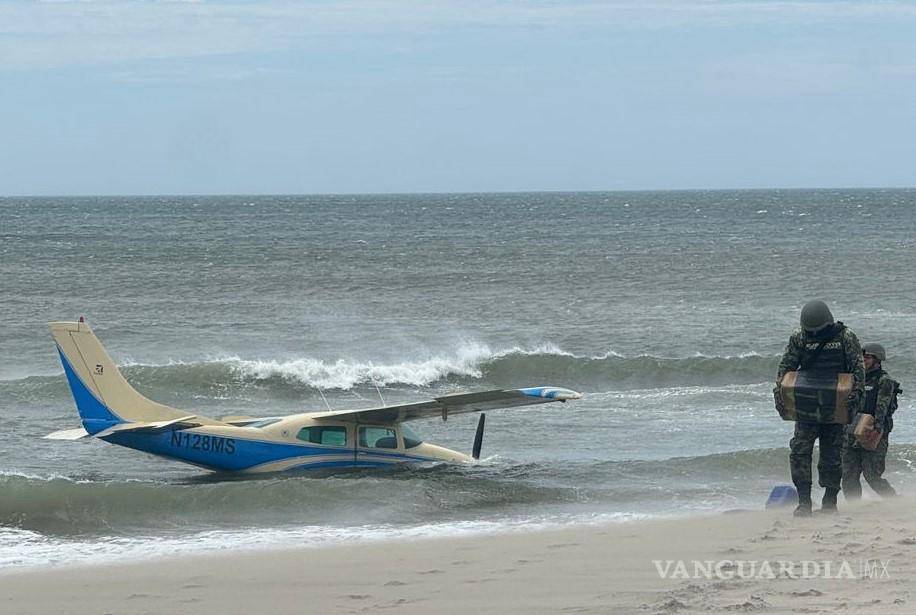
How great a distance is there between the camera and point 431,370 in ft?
93.1

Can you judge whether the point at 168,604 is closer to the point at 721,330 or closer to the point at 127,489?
the point at 127,489

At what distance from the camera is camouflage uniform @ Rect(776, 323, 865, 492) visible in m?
10.1

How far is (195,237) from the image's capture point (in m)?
86.9

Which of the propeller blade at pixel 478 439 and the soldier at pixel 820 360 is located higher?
the soldier at pixel 820 360

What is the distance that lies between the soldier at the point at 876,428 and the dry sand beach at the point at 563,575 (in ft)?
2.00

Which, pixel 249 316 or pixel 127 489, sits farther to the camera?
pixel 249 316

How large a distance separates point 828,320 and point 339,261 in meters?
53.1

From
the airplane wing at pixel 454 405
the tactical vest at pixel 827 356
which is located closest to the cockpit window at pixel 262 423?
the airplane wing at pixel 454 405

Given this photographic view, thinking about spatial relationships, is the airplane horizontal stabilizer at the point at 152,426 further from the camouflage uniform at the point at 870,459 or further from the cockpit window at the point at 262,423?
the camouflage uniform at the point at 870,459

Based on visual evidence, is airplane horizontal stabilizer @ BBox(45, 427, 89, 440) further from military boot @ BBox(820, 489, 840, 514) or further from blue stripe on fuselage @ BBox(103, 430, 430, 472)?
military boot @ BBox(820, 489, 840, 514)

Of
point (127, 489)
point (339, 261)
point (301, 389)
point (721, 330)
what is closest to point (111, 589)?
point (127, 489)

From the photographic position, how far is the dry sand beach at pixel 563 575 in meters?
8.47

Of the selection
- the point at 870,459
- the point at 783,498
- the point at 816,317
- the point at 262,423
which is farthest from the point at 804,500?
the point at 262,423

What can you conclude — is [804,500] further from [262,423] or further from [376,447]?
[262,423]
